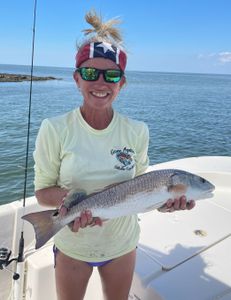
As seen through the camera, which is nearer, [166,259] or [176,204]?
[176,204]

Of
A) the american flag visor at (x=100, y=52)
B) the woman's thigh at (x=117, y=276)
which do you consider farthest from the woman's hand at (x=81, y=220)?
the american flag visor at (x=100, y=52)

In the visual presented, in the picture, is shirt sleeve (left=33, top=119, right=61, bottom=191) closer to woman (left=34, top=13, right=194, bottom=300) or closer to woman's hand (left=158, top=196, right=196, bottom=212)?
woman (left=34, top=13, right=194, bottom=300)

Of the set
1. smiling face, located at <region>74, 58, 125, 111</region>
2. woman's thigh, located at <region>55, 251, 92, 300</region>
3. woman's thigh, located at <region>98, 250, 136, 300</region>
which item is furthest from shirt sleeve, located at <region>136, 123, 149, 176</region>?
woman's thigh, located at <region>55, 251, 92, 300</region>

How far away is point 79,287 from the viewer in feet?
6.82

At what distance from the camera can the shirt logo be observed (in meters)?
2.06

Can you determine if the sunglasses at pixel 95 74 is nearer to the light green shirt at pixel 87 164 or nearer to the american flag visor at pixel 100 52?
the american flag visor at pixel 100 52

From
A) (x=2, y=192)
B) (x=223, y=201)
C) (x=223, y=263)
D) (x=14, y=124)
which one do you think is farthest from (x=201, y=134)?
Result: (x=223, y=263)

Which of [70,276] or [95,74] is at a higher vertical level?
[95,74]

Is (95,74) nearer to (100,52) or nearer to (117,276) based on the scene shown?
(100,52)

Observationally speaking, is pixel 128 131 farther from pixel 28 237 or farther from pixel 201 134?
pixel 201 134

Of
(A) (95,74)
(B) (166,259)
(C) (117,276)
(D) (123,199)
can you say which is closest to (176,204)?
(D) (123,199)

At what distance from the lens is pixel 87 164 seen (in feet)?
6.57

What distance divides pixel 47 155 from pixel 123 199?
1.73ft

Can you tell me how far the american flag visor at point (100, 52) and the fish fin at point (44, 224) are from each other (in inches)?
36.5
